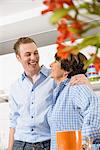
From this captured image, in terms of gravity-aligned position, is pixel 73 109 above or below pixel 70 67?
below

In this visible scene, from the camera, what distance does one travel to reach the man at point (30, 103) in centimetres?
205

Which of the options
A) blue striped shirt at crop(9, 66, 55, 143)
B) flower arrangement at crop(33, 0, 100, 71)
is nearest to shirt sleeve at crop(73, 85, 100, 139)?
blue striped shirt at crop(9, 66, 55, 143)

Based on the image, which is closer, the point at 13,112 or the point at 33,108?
the point at 33,108

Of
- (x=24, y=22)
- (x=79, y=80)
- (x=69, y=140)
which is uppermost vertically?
(x=24, y=22)

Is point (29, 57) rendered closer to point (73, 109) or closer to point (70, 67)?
point (70, 67)

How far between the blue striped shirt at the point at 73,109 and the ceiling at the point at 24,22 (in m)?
1.52

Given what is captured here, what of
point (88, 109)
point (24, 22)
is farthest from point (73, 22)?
point (24, 22)

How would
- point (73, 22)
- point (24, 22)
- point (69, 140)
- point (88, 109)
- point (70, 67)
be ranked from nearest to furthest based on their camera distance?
point (73, 22)
point (69, 140)
point (88, 109)
point (70, 67)
point (24, 22)

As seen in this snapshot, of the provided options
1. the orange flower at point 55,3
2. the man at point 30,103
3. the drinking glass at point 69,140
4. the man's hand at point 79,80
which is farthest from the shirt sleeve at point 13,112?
the orange flower at point 55,3

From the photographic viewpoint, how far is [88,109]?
164cm

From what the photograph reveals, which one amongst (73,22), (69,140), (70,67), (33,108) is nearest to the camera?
(73,22)

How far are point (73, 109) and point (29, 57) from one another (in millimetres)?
590

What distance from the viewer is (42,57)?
3.27 m

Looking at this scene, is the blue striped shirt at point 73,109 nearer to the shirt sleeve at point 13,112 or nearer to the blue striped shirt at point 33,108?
the blue striped shirt at point 33,108
